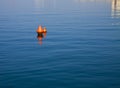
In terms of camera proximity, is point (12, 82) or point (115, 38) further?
point (115, 38)

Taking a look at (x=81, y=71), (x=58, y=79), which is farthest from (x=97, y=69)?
(x=58, y=79)

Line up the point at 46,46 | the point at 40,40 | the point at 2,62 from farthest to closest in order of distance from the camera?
the point at 40,40 → the point at 46,46 → the point at 2,62

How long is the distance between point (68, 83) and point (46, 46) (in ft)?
59.1

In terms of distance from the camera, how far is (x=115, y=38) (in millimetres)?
51000

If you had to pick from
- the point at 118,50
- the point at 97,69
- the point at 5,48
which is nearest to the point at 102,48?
the point at 118,50

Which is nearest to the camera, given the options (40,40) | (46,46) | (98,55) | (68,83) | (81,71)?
(68,83)

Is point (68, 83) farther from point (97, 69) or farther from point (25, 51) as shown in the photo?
point (25, 51)

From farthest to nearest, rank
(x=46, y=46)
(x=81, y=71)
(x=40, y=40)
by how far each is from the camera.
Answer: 1. (x=40, y=40)
2. (x=46, y=46)
3. (x=81, y=71)

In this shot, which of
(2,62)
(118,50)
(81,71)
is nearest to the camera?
(81,71)

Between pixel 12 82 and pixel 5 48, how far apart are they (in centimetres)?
1662

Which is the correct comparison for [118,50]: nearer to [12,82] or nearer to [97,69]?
[97,69]

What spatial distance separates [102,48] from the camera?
4203 centimetres

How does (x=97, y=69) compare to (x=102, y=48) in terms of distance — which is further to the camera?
(x=102, y=48)

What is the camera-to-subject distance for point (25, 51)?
4084cm
